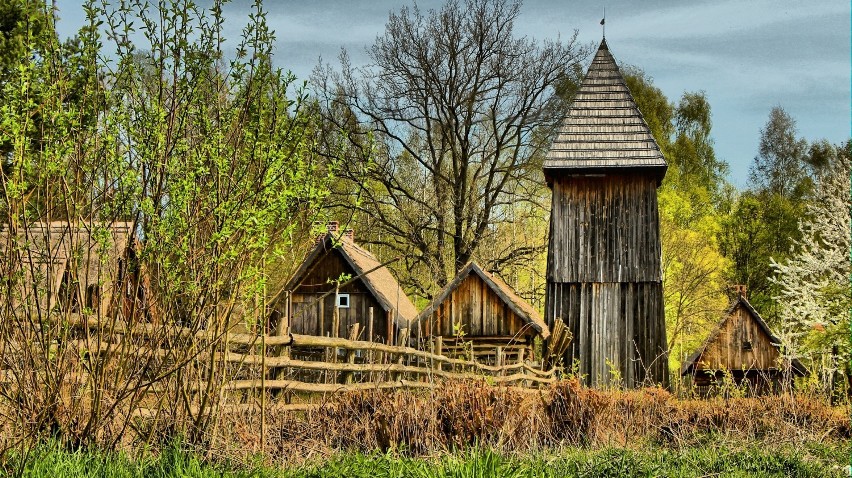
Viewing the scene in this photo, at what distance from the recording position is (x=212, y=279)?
6.20 m

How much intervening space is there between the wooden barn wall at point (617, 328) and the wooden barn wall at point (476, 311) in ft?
6.14

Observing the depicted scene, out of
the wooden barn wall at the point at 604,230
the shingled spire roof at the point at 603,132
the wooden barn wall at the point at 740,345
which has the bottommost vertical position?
the wooden barn wall at the point at 740,345

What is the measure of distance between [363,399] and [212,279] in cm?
238

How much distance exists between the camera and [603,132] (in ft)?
69.3

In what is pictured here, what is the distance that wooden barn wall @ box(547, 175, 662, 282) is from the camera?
66.5 feet

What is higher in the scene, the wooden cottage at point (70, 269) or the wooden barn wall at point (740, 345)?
the wooden cottage at point (70, 269)

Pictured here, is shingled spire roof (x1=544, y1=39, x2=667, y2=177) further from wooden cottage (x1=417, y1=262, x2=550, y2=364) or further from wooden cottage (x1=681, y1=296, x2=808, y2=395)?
wooden cottage (x1=681, y1=296, x2=808, y2=395)

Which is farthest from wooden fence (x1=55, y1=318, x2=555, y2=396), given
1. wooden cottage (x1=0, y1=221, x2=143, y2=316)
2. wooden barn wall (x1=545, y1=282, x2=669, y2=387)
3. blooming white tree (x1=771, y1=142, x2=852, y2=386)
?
blooming white tree (x1=771, y1=142, x2=852, y2=386)

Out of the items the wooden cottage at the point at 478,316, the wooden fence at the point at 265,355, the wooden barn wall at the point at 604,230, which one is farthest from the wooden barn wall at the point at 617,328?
the wooden fence at the point at 265,355

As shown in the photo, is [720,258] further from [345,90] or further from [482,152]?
[345,90]

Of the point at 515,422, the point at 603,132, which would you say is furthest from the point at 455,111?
the point at 515,422

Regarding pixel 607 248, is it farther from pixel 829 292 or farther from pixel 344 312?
pixel 344 312

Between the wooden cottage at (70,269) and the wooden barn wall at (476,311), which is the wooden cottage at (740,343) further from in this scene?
the wooden cottage at (70,269)

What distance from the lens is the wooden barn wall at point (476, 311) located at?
21.7 m
